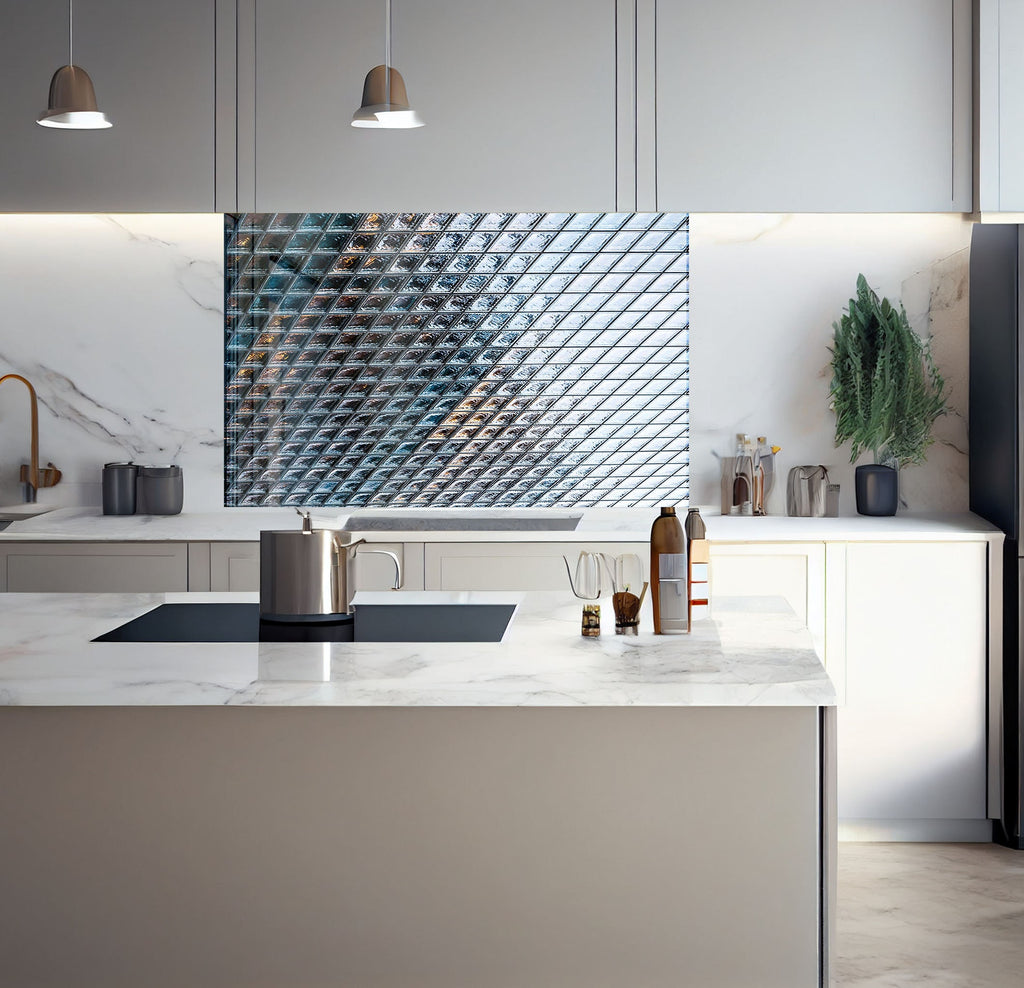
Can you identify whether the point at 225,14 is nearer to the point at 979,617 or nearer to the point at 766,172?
the point at 766,172

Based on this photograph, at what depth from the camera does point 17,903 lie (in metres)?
1.89

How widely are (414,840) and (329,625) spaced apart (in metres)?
0.55

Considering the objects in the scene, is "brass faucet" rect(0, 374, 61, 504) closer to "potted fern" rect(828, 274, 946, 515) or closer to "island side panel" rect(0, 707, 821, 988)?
"island side panel" rect(0, 707, 821, 988)

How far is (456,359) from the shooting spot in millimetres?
4207

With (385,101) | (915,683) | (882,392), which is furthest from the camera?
(882,392)

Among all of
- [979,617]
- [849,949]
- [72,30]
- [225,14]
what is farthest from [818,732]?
[72,30]

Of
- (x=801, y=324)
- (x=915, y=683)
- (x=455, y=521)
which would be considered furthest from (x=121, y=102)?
(x=915, y=683)

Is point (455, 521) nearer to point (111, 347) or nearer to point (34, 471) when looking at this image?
point (111, 347)

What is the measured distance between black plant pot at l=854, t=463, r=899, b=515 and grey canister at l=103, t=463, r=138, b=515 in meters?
2.59

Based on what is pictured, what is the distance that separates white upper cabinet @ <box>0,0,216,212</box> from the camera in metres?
3.79

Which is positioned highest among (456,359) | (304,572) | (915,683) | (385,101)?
(385,101)

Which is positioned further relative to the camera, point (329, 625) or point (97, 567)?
point (97, 567)

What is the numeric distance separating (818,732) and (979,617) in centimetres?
194

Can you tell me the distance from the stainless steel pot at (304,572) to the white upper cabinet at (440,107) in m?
1.82
